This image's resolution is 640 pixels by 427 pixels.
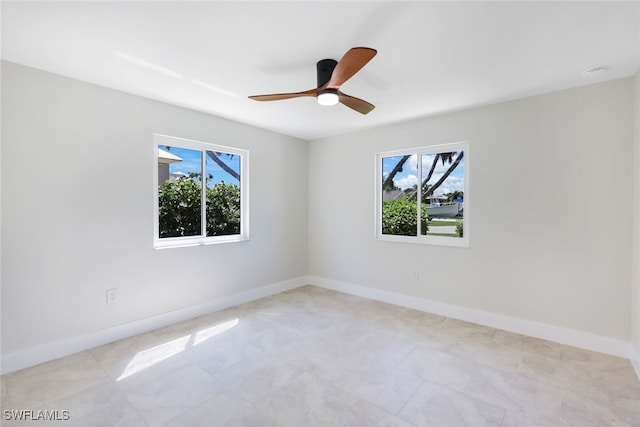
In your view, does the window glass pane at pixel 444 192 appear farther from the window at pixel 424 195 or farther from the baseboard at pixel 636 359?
the baseboard at pixel 636 359

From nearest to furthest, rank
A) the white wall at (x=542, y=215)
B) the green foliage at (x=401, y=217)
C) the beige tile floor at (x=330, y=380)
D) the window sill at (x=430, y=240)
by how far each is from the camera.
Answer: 1. the beige tile floor at (x=330, y=380)
2. the white wall at (x=542, y=215)
3. the window sill at (x=430, y=240)
4. the green foliage at (x=401, y=217)

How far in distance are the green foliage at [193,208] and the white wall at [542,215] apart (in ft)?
7.51

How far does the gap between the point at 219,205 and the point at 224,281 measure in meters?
1.00

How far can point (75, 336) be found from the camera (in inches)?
100.0

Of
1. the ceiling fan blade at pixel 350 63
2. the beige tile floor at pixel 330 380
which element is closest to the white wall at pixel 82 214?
the beige tile floor at pixel 330 380

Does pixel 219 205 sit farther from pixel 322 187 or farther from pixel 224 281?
pixel 322 187

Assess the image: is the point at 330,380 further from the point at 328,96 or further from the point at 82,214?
the point at 82,214

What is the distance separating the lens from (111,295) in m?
2.74

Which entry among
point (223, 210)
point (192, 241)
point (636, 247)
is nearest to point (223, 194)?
point (223, 210)

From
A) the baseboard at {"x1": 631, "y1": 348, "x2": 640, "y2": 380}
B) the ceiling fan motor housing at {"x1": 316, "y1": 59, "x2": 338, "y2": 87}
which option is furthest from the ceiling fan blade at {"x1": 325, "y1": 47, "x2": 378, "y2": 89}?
the baseboard at {"x1": 631, "y1": 348, "x2": 640, "y2": 380}

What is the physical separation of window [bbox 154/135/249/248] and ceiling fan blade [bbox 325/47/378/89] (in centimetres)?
218

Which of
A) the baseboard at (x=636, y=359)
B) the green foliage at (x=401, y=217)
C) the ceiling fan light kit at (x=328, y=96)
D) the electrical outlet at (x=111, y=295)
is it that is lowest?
the baseboard at (x=636, y=359)

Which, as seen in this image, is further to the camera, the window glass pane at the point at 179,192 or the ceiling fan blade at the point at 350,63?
the window glass pane at the point at 179,192

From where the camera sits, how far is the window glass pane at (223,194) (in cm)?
368
